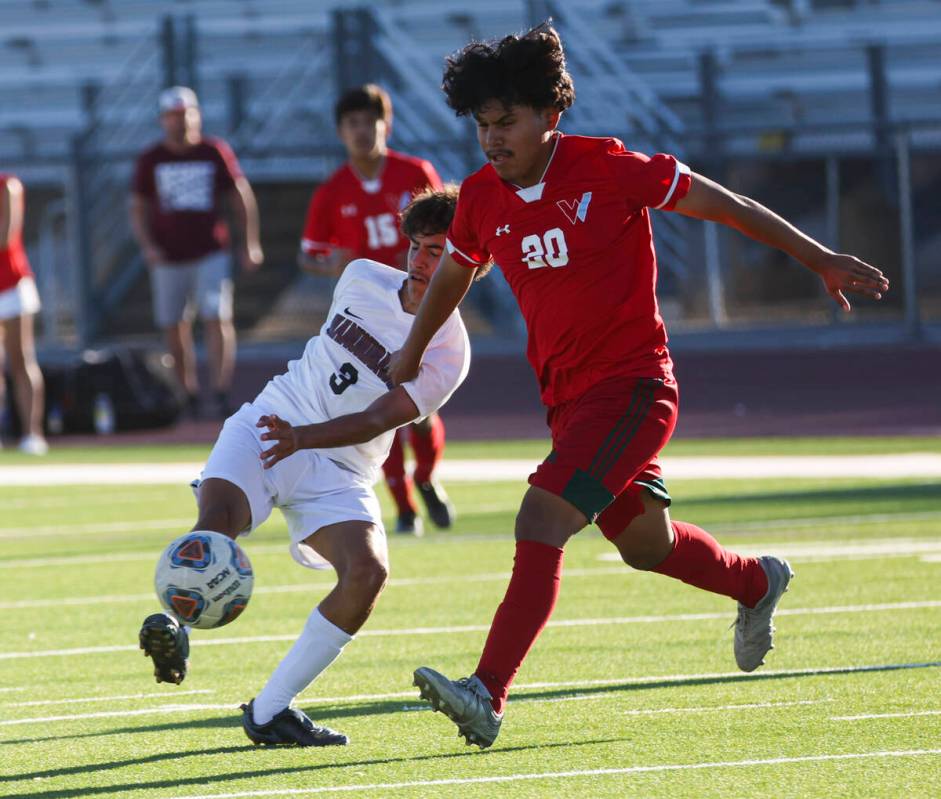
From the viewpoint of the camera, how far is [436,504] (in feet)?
34.4

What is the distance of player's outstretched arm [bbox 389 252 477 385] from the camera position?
544cm

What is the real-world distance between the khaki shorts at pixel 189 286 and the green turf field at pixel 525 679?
6.48 m

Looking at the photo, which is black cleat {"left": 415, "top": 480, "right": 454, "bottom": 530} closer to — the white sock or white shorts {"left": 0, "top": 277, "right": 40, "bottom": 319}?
the white sock

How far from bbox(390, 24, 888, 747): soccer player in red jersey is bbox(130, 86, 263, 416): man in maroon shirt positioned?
37.3ft

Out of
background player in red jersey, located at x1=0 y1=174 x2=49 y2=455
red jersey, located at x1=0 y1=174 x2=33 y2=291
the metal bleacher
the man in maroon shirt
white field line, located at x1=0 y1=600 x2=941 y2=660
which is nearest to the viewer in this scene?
white field line, located at x1=0 y1=600 x2=941 y2=660

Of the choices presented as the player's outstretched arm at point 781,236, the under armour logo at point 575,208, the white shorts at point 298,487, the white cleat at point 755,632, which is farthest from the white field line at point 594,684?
the under armour logo at point 575,208

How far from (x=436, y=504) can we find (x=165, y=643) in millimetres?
5605

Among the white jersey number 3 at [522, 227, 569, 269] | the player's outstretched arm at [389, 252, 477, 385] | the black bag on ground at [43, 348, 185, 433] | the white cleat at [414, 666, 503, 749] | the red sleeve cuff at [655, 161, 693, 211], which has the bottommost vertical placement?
the black bag on ground at [43, 348, 185, 433]

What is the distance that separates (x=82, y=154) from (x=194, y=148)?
5.44 metres

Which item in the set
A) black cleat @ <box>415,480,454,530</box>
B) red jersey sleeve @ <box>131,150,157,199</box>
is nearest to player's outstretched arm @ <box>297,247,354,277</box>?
black cleat @ <box>415,480,454,530</box>

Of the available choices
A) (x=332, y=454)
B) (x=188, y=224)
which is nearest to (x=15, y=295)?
(x=188, y=224)

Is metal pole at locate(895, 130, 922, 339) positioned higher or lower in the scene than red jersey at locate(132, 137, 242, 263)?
lower

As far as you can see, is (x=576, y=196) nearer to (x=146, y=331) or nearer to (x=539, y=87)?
(x=539, y=87)

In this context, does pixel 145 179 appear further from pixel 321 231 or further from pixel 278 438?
pixel 278 438
